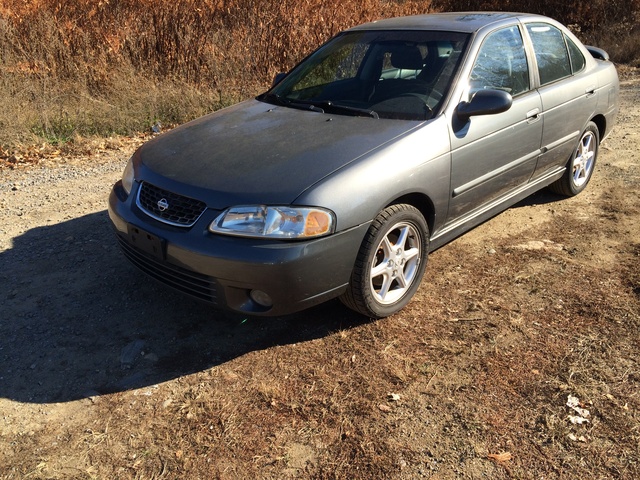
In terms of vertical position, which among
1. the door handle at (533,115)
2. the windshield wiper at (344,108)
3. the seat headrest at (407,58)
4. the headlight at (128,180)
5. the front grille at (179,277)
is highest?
the seat headrest at (407,58)

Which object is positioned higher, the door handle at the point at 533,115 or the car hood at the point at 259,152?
the car hood at the point at 259,152

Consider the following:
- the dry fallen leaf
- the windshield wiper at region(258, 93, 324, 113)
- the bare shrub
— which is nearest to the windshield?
the windshield wiper at region(258, 93, 324, 113)

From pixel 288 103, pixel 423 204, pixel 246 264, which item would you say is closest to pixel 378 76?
pixel 288 103

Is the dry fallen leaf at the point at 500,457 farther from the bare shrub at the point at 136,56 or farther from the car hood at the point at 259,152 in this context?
the bare shrub at the point at 136,56

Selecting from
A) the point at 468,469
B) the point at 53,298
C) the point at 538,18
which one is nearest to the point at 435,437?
the point at 468,469

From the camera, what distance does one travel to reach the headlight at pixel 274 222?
2986mm

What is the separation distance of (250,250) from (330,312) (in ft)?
3.19

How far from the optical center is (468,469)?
2.53 m

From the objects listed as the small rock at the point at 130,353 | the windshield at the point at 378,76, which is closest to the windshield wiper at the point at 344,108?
the windshield at the point at 378,76

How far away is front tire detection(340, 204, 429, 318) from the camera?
129 inches

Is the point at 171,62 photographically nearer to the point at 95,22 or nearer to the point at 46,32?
the point at 95,22

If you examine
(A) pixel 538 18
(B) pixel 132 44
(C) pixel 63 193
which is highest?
(A) pixel 538 18

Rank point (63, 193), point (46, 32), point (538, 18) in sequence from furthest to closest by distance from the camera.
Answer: point (46, 32) → point (63, 193) → point (538, 18)

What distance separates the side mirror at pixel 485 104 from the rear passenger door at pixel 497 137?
0.38 feet
